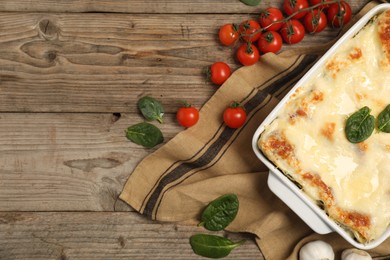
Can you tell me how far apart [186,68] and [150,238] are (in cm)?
73

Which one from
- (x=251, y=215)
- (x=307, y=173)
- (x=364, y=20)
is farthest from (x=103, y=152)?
(x=364, y=20)

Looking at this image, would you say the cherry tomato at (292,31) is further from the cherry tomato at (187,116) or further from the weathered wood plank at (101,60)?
the cherry tomato at (187,116)

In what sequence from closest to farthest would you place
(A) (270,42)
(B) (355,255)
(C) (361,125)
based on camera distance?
(C) (361,125), (B) (355,255), (A) (270,42)

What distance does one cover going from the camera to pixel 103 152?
2.52 meters

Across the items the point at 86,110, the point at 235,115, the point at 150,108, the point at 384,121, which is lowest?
the point at 86,110

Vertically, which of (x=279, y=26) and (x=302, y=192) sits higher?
(x=279, y=26)

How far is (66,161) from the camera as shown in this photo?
2521mm

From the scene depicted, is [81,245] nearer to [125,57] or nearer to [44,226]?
[44,226]

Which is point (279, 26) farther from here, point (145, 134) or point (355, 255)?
point (355, 255)

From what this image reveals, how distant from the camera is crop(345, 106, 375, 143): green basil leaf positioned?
2086 mm

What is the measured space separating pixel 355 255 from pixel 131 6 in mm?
1365

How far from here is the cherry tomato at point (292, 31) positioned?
2.43m

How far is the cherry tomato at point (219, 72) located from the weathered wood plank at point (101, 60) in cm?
Result: 7

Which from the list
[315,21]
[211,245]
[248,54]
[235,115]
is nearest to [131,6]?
[248,54]
